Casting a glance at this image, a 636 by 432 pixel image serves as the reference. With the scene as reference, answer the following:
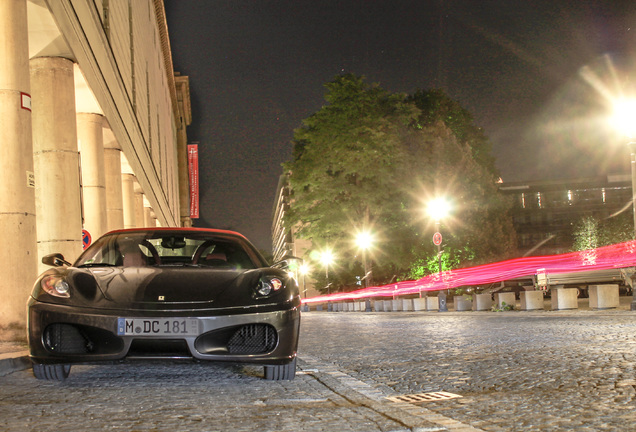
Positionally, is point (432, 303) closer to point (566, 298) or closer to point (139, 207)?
point (566, 298)

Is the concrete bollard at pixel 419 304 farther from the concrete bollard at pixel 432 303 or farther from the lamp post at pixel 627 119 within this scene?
the lamp post at pixel 627 119

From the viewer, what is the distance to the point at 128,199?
27.2 metres

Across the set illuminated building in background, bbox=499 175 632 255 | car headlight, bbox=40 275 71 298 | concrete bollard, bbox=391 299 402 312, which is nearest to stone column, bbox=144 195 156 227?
concrete bollard, bbox=391 299 402 312

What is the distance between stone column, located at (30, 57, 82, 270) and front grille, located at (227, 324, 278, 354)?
908 cm

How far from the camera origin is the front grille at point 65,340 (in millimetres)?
5277

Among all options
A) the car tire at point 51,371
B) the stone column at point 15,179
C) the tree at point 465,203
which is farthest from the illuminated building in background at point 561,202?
the car tire at point 51,371

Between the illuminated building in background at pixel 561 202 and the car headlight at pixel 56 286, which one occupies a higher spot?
the illuminated building in background at pixel 561 202

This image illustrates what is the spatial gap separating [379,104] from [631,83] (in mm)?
22974

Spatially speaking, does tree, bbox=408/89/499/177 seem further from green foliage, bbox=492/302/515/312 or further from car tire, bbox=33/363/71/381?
car tire, bbox=33/363/71/381

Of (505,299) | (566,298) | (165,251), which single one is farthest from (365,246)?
(165,251)

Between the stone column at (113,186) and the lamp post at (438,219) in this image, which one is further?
the lamp post at (438,219)

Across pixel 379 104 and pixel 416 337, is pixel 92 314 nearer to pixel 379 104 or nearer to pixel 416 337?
pixel 416 337

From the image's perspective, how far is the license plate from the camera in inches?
202

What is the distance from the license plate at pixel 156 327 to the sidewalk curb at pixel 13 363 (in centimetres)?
202
